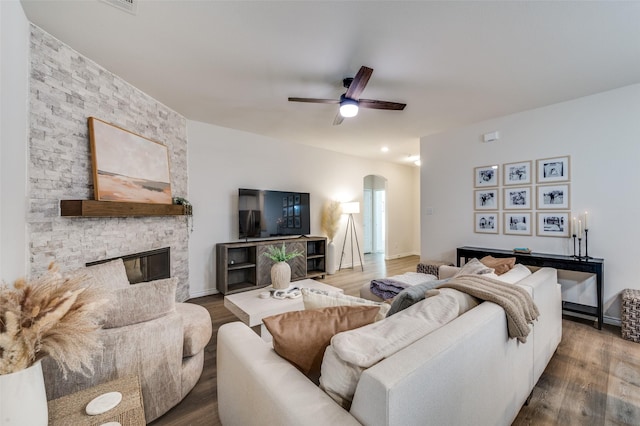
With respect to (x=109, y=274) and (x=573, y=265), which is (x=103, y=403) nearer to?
(x=109, y=274)

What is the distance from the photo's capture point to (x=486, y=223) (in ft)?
12.7

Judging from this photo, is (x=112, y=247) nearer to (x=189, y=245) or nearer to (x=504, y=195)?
(x=189, y=245)

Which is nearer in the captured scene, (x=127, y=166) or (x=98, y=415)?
(x=98, y=415)

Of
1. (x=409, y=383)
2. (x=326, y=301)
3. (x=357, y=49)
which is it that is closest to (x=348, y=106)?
(x=357, y=49)

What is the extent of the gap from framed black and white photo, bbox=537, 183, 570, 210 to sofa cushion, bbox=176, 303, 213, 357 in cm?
410

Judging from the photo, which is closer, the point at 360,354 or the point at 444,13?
the point at 360,354

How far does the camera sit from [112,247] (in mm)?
2545

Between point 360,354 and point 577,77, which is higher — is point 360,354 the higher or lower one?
the lower one

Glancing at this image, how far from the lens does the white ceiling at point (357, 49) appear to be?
175 centimetres

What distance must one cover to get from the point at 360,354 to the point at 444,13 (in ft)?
7.00

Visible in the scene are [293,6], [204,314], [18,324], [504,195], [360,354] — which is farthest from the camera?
[504,195]

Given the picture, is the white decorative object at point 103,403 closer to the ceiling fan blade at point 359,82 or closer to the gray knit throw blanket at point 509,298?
the gray knit throw blanket at point 509,298

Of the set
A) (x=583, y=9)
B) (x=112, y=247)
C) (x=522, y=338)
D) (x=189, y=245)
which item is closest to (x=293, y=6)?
(x=583, y=9)

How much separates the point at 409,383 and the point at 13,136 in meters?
2.61
